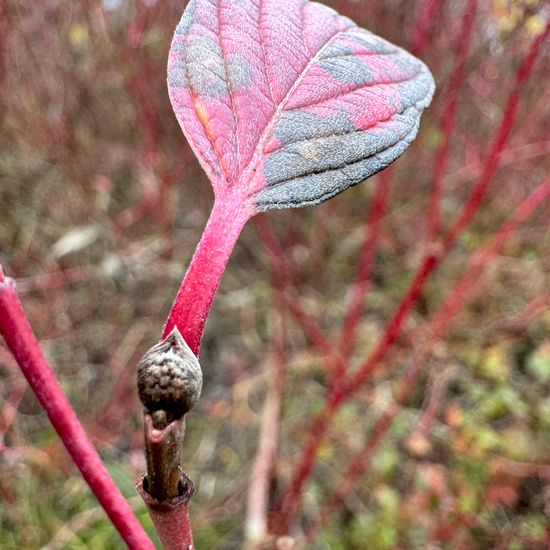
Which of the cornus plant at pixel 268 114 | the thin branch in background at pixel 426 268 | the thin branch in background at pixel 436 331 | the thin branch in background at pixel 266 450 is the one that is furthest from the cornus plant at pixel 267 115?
the thin branch in background at pixel 266 450

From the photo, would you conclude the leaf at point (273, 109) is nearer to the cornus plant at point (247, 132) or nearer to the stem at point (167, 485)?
the cornus plant at point (247, 132)

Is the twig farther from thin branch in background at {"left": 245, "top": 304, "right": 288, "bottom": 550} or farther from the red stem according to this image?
thin branch in background at {"left": 245, "top": 304, "right": 288, "bottom": 550}

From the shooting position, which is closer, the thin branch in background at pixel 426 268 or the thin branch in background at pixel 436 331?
the thin branch in background at pixel 426 268

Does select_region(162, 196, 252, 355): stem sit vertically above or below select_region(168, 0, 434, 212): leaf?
below

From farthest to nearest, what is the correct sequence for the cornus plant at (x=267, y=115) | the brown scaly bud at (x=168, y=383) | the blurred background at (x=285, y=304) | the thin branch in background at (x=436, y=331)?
the blurred background at (x=285, y=304) < the thin branch in background at (x=436, y=331) < the cornus plant at (x=267, y=115) < the brown scaly bud at (x=168, y=383)

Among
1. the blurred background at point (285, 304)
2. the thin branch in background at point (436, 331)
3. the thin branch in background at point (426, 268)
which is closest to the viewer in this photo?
the thin branch in background at point (426, 268)

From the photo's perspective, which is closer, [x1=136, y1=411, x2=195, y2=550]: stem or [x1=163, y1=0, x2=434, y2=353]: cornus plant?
[x1=136, y1=411, x2=195, y2=550]: stem

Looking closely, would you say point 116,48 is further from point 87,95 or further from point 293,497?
point 293,497

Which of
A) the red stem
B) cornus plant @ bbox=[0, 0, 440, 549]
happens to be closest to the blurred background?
cornus plant @ bbox=[0, 0, 440, 549]
